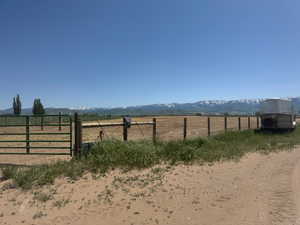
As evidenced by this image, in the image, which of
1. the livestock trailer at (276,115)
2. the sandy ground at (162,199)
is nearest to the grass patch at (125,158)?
the sandy ground at (162,199)

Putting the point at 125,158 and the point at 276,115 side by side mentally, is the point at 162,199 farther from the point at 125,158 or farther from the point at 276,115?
the point at 276,115

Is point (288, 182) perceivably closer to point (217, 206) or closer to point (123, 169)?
point (217, 206)

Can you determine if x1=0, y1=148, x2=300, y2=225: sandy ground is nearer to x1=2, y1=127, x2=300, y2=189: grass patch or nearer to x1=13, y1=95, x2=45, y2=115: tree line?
x1=2, y1=127, x2=300, y2=189: grass patch

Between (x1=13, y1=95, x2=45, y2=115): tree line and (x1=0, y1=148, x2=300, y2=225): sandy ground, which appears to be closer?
(x1=0, y1=148, x2=300, y2=225): sandy ground

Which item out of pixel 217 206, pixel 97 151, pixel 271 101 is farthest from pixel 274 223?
pixel 271 101

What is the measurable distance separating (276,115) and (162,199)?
56.6ft

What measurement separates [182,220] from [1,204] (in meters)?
3.58

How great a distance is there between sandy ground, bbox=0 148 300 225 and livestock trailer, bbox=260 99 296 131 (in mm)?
13363

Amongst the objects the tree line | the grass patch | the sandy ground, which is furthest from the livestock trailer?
the tree line

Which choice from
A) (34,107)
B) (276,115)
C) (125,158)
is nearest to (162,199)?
(125,158)

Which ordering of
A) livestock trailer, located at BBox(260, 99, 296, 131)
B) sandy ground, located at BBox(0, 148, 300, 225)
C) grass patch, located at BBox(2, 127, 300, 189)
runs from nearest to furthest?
sandy ground, located at BBox(0, 148, 300, 225), grass patch, located at BBox(2, 127, 300, 189), livestock trailer, located at BBox(260, 99, 296, 131)

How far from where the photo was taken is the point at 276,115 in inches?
796

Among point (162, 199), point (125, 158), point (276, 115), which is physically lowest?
point (162, 199)

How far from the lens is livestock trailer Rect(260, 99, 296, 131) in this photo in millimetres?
20203
